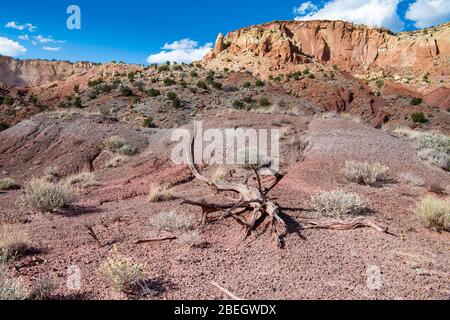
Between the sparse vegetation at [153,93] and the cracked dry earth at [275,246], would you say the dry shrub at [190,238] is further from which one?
the sparse vegetation at [153,93]

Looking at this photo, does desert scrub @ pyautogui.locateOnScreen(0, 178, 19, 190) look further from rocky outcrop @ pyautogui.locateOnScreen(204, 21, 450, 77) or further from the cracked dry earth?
rocky outcrop @ pyautogui.locateOnScreen(204, 21, 450, 77)

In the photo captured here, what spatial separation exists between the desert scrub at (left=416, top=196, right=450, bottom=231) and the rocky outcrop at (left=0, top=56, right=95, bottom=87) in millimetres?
77924

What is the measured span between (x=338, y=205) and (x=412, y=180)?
3.33 metres

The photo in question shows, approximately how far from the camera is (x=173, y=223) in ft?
18.4

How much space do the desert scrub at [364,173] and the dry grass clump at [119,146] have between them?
26.3ft

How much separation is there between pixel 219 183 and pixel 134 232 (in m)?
1.66

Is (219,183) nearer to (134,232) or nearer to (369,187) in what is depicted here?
(134,232)

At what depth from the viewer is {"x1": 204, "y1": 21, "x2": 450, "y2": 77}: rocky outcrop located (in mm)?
45812

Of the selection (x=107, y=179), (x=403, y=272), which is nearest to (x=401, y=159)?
(x=403, y=272)

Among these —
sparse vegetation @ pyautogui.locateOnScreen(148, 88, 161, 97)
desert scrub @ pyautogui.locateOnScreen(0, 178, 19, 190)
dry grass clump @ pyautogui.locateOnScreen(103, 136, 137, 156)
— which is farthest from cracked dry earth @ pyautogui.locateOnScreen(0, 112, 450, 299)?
sparse vegetation @ pyautogui.locateOnScreen(148, 88, 161, 97)

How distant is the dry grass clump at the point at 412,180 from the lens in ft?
27.2

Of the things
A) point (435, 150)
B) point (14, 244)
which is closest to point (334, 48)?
point (435, 150)
